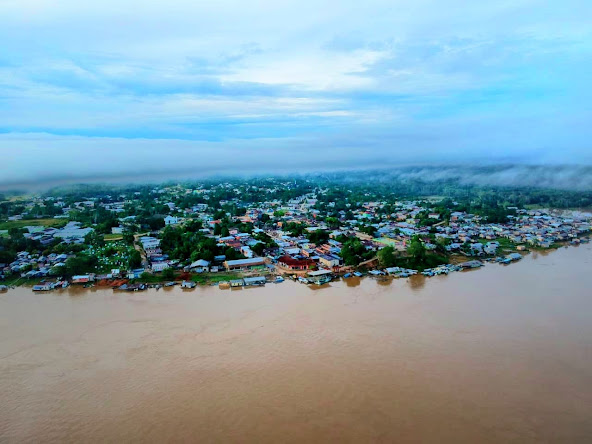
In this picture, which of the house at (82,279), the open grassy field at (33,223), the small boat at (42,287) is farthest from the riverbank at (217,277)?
the open grassy field at (33,223)

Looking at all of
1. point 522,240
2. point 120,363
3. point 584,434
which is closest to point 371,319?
point 584,434

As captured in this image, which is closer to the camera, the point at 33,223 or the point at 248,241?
the point at 248,241

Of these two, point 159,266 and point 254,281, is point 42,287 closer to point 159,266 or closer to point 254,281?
point 159,266

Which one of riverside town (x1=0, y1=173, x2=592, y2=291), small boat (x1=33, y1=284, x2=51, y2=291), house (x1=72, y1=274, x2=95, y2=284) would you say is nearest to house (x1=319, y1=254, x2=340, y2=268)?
riverside town (x1=0, y1=173, x2=592, y2=291)

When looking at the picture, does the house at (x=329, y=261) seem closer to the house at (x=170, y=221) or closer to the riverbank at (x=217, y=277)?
the riverbank at (x=217, y=277)

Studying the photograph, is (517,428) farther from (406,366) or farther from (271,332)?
(271,332)

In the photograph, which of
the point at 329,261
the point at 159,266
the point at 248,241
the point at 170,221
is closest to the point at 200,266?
the point at 159,266

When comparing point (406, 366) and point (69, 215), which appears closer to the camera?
point (406, 366)
